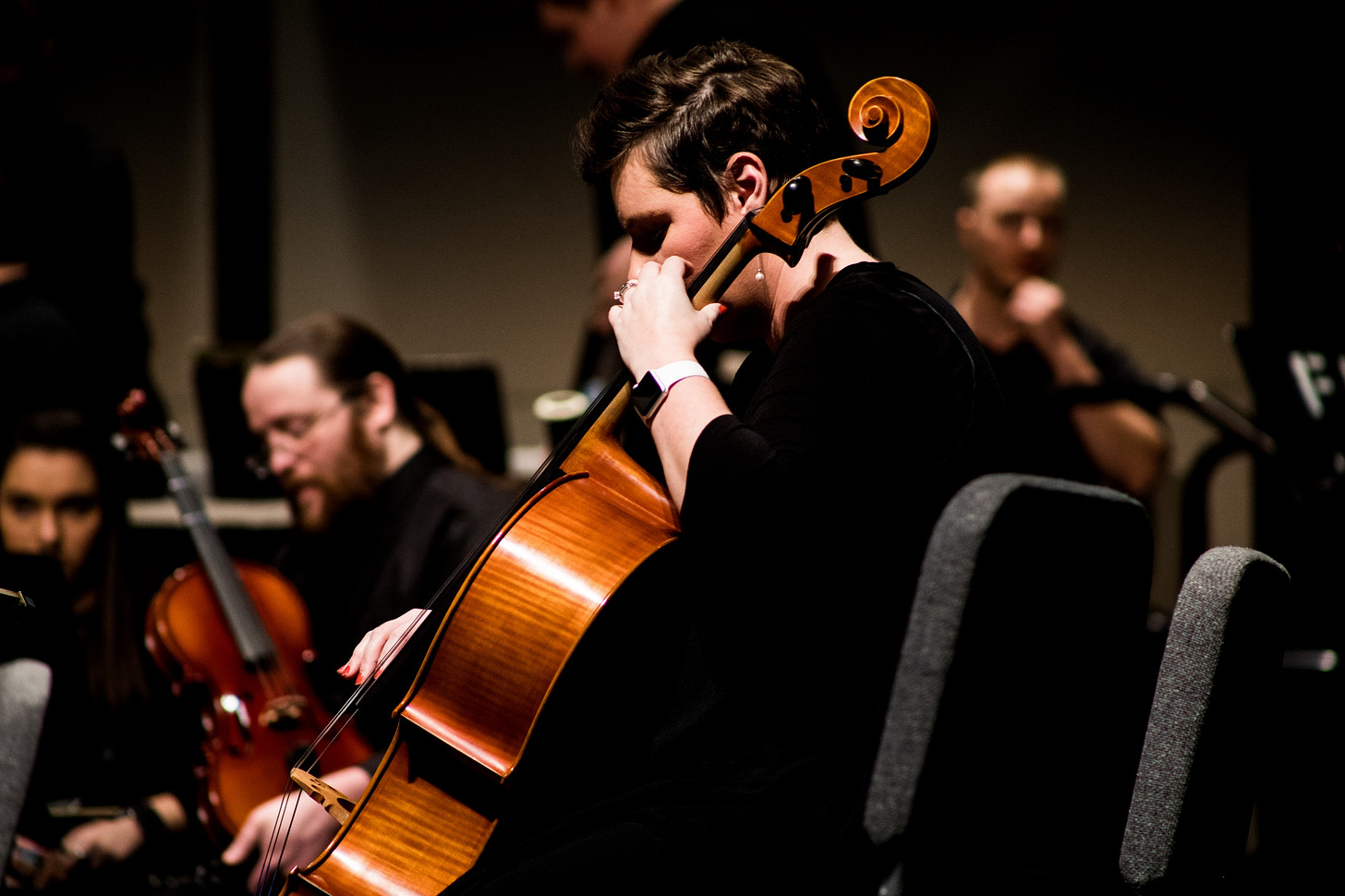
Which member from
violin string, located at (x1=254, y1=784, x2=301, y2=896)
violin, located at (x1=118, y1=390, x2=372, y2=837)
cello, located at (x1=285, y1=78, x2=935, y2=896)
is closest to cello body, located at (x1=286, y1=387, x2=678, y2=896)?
cello, located at (x1=285, y1=78, x2=935, y2=896)

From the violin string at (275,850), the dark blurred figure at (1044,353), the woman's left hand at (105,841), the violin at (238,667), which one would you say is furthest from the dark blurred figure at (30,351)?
the dark blurred figure at (1044,353)

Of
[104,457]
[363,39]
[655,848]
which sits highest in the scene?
[363,39]

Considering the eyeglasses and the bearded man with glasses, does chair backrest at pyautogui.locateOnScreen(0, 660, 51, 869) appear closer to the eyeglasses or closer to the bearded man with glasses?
the bearded man with glasses

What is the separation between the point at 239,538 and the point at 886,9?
2859mm

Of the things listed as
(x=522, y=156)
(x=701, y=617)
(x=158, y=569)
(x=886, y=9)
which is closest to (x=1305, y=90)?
(x=886, y=9)

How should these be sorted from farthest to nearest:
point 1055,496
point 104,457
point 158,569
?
point 158,569, point 104,457, point 1055,496

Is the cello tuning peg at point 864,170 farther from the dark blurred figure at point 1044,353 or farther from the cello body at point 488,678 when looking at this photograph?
the dark blurred figure at point 1044,353

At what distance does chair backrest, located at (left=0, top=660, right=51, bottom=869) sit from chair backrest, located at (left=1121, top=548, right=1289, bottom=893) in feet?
3.71

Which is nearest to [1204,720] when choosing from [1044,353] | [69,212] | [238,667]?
[238,667]

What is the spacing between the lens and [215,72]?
4793 mm

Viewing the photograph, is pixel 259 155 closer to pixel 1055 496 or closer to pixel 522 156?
pixel 522 156

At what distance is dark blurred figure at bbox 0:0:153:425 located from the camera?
9.16ft

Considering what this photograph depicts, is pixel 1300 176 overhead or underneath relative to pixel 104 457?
overhead

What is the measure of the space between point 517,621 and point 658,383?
26 centimetres
